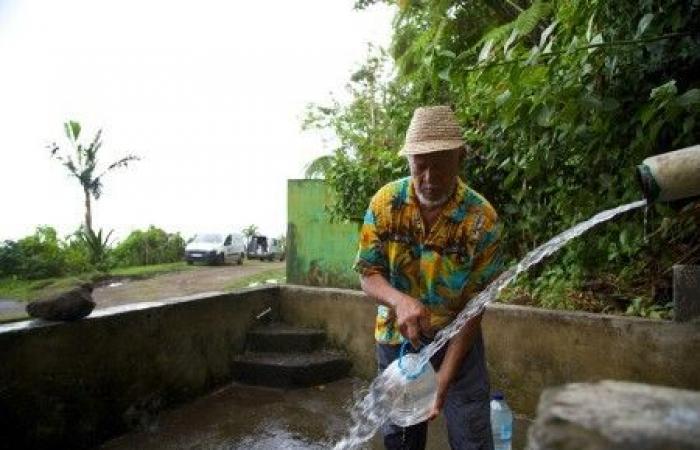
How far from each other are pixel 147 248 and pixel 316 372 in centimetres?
2144

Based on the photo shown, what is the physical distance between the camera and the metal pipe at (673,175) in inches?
59.4

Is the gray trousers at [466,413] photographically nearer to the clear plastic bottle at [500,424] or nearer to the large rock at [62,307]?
the clear plastic bottle at [500,424]

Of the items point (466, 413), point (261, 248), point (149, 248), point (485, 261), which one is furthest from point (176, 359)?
point (261, 248)

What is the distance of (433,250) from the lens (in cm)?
258

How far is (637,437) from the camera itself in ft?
1.88

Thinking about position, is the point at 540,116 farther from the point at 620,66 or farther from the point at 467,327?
the point at 467,327

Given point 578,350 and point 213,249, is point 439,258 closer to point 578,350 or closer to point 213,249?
point 578,350

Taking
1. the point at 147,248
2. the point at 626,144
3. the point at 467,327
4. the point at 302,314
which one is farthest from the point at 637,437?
the point at 147,248

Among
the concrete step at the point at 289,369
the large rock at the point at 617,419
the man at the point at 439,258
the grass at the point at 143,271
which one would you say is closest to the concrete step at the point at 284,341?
the concrete step at the point at 289,369

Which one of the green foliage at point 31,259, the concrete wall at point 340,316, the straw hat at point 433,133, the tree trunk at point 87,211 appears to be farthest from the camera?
the tree trunk at point 87,211

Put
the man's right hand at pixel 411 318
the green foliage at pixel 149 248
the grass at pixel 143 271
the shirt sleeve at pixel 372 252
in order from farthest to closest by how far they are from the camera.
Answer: the green foliage at pixel 149 248
the grass at pixel 143 271
the shirt sleeve at pixel 372 252
the man's right hand at pixel 411 318

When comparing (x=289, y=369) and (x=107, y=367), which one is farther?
(x=289, y=369)

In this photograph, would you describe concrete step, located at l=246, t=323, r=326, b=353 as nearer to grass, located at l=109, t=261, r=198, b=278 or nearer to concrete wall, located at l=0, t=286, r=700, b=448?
concrete wall, located at l=0, t=286, r=700, b=448

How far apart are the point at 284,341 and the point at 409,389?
12.2 ft
